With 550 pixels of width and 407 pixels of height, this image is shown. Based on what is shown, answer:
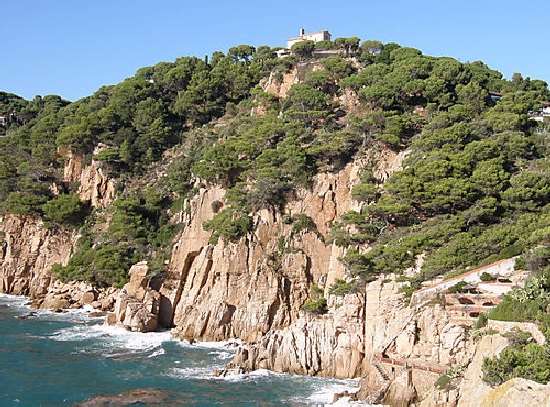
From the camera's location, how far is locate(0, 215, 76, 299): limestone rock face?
63344 millimetres

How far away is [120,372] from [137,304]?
38.5 ft

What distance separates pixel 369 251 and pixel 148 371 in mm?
14550

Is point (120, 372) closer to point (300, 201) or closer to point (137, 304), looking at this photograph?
point (137, 304)

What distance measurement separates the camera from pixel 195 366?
38.8m

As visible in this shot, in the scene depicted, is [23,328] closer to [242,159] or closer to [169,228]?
[169,228]

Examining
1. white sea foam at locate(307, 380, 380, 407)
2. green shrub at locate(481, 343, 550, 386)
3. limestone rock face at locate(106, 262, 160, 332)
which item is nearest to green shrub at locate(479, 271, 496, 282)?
white sea foam at locate(307, 380, 380, 407)

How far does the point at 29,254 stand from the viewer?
63.8 meters

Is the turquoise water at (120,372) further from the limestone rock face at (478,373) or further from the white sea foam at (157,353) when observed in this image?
the limestone rock face at (478,373)

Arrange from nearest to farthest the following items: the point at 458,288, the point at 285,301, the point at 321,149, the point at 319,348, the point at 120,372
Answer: the point at 458,288
the point at 319,348
the point at 120,372
the point at 285,301
the point at 321,149

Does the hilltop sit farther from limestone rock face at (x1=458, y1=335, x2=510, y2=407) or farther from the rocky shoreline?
limestone rock face at (x1=458, y1=335, x2=510, y2=407)

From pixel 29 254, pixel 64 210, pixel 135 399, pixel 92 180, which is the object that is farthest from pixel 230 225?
pixel 29 254

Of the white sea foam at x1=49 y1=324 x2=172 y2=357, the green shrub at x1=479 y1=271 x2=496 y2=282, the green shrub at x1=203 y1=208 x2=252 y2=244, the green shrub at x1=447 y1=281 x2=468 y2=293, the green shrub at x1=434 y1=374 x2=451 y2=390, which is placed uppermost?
the green shrub at x1=203 y1=208 x2=252 y2=244

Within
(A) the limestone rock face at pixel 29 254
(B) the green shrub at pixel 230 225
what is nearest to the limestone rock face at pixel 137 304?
(B) the green shrub at pixel 230 225

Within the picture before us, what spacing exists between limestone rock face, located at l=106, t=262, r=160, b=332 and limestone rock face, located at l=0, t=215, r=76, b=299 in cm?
1404
